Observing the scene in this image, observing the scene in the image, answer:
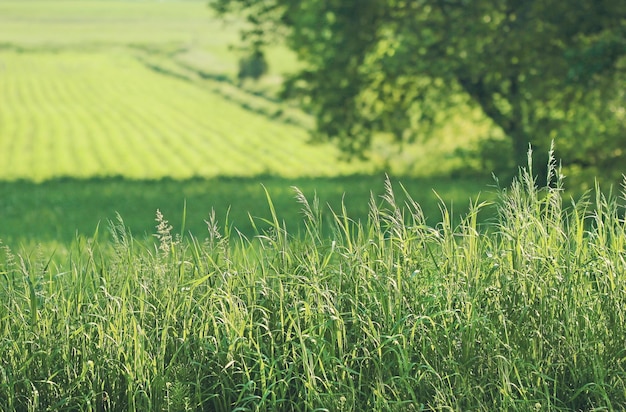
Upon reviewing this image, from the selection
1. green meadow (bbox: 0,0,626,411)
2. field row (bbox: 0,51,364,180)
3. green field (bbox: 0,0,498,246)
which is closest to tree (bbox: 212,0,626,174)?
green field (bbox: 0,0,498,246)

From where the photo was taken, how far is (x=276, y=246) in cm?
482

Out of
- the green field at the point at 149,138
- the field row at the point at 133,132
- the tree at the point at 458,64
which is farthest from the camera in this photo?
the field row at the point at 133,132

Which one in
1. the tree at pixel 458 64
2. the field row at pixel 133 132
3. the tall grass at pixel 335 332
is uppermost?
the tree at pixel 458 64

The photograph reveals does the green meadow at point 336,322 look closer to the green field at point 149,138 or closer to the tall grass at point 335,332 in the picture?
the tall grass at point 335,332

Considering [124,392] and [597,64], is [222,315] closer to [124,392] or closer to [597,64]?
[124,392]

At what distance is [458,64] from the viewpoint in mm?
16781

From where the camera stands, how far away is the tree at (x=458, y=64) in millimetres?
15078

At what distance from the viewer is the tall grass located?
423 cm

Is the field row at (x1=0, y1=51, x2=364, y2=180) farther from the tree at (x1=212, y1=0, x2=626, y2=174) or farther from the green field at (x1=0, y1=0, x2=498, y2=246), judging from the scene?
the tree at (x1=212, y1=0, x2=626, y2=174)

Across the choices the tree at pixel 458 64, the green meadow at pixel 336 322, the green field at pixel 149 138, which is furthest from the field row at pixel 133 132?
the green meadow at pixel 336 322

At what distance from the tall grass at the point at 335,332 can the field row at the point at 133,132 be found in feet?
64.4

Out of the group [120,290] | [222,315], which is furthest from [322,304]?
[120,290]

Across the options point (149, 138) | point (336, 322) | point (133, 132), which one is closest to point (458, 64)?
point (336, 322)

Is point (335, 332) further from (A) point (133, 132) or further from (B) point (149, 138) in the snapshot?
(A) point (133, 132)
